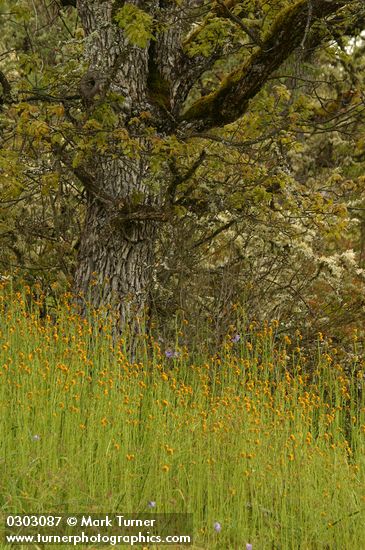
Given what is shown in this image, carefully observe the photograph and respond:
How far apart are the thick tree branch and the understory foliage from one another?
7 cm

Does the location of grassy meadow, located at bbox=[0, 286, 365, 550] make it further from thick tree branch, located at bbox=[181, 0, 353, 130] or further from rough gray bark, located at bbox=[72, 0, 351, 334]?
thick tree branch, located at bbox=[181, 0, 353, 130]

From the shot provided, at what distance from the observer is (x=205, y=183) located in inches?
342

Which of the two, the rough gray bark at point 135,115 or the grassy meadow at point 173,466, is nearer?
the grassy meadow at point 173,466

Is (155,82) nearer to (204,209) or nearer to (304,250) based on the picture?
(204,209)

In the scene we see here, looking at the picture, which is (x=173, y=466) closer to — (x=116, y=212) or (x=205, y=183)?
(x=116, y=212)

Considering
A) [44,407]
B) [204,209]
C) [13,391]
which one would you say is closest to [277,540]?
[44,407]

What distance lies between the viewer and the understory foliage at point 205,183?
752 cm

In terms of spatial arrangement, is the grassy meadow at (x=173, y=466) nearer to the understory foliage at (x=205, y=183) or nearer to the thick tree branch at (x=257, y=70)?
the understory foliage at (x=205, y=183)

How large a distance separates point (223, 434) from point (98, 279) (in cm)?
264

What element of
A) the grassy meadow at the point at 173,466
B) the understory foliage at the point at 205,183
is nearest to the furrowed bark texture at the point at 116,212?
the understory foliage at the point at 205,183

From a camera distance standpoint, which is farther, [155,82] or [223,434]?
[155,82]

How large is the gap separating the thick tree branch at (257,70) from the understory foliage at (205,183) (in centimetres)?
7

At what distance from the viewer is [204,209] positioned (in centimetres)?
872

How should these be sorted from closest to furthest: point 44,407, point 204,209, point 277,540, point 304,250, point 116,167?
1. point 277,540
2. point 44,407
3. point 116,167
4. point 204,209
5. point 304,250
